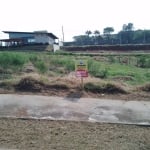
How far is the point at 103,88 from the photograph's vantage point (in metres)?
10.9

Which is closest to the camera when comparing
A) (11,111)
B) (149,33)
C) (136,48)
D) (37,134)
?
(37,134)

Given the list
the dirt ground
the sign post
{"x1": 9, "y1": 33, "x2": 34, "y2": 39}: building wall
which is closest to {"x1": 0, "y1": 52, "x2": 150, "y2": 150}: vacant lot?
the dirt ground

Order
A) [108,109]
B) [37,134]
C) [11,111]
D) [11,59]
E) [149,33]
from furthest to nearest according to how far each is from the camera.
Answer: [149,33] < [11,59] < [108,109] < [11,111] < [37,134]

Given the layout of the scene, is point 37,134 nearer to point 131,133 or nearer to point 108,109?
point 131,133

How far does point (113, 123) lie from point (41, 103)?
7.86 feet

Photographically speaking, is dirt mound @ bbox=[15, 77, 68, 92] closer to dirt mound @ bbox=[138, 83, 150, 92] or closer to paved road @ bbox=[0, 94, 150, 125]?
paved road @ bbox=[0, 94, 150, 125]

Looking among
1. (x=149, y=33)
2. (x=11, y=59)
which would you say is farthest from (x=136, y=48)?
(x=11, y=59)

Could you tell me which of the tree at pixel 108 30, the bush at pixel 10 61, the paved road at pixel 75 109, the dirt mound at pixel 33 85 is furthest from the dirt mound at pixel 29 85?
the tree at pixel 108 30

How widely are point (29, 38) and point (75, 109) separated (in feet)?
212

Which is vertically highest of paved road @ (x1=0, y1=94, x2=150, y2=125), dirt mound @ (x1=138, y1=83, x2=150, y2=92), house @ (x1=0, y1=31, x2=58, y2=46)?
house @ (x1=0, y1=31, x2=58, y2=46)

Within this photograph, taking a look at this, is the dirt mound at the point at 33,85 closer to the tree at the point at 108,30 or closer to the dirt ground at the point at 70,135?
the dirt ground at the point at 70,135

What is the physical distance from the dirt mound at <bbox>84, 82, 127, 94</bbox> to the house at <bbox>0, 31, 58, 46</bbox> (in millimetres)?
56046

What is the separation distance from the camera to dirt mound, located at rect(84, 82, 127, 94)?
10867 millimetres

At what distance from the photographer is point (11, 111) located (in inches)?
337
